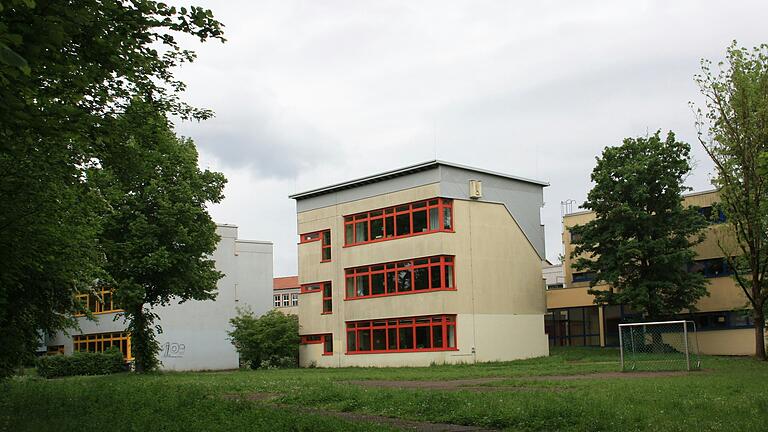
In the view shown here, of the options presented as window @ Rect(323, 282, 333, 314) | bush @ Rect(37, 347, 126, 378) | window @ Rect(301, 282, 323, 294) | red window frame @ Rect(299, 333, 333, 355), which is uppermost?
window @ Rect(301, 282, 323, 294)

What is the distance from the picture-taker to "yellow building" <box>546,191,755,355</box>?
4369cm

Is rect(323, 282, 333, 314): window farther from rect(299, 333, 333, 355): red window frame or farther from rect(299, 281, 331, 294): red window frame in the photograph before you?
rect(299, 333, 333, 355): red window frame

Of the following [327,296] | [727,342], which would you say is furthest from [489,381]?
[327,296]

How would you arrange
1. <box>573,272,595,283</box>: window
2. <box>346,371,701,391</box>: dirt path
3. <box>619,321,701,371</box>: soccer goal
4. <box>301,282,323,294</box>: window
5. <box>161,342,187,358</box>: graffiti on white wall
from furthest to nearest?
<box>161,342,187,358</box>: graffiti on white wall, <box>573,272,595,283</box>: window, <box>301,282,323,294</box>: window, <box>619,321,701,371</box>: soccer goal, <box>346,371,701,391</box>: dirt path

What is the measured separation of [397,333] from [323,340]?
6308mm

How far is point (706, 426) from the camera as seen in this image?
12359 millimetres

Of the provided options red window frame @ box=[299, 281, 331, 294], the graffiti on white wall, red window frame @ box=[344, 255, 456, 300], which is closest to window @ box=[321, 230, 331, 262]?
red window frame @ box=[299, 281, 331, 294]

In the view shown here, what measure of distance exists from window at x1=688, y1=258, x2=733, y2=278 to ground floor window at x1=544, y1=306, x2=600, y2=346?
23.5ft

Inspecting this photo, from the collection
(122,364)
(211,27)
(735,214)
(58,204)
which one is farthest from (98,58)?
(122,364)

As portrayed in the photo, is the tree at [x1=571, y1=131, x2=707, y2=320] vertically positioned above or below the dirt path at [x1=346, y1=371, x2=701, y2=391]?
above

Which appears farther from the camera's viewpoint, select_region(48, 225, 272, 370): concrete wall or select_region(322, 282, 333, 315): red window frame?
select_region(48, 225, 272, 370): concrete wall

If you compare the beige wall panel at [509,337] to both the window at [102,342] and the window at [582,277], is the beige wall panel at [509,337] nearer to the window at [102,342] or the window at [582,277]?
the window at [582,277]

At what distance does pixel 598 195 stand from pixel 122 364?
30.6 m

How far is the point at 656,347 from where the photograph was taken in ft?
103
